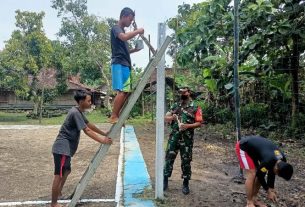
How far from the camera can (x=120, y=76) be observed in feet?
15.5

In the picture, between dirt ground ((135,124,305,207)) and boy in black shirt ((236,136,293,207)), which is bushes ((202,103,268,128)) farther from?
boy in black shirt ((236,136,293,207))

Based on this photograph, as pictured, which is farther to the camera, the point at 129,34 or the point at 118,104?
the point at 118,104

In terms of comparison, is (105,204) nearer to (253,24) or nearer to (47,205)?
(47,205)

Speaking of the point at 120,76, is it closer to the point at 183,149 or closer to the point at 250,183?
the point at 183,149

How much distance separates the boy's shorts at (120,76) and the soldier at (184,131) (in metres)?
1.08

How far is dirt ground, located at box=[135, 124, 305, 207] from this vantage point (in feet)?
17.3

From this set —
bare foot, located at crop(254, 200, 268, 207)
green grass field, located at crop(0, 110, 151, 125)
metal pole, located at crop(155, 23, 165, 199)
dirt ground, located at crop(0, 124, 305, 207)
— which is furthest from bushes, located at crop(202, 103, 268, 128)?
metal pole, located at crop(155, 23, 165, 199)

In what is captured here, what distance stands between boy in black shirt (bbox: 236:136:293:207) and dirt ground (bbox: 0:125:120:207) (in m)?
1.90

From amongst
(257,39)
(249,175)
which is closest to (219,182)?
(249,175)

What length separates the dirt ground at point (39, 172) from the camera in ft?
19.0

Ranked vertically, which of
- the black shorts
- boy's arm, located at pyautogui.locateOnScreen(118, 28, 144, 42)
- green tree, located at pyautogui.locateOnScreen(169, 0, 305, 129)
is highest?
green tree, located at pyautogui.locateOnScreen(169, 0, 305, 129)

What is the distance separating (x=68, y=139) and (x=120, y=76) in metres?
1.08

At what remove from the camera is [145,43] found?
4.79 meters

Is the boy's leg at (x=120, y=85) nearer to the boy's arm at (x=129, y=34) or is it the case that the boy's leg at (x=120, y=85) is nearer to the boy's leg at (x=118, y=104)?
the boy's leg at (x=118, y=104)
